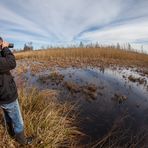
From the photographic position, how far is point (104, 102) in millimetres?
7641

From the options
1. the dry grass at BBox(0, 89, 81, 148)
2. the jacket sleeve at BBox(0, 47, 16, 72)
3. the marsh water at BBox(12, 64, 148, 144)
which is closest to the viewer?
Result: the jacket sleeve at BBox(0, 47, 16, 72)

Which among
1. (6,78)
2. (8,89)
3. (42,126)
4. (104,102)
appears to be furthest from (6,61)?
(104,102)

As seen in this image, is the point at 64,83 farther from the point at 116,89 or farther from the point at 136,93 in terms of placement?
the point at 136,93

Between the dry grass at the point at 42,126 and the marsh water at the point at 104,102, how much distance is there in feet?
1.35

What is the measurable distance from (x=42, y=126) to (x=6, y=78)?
5.01ft

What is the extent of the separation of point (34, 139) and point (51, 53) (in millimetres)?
20123

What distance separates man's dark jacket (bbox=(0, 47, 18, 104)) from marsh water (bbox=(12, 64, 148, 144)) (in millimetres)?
2272

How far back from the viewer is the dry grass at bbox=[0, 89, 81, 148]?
418 cm

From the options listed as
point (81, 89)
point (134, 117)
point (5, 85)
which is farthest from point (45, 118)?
point (81, 89)

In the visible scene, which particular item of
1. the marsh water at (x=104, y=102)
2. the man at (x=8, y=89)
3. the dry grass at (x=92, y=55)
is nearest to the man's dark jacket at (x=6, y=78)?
the man at (x=8, y=89)

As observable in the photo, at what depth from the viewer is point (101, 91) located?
8.84 metres

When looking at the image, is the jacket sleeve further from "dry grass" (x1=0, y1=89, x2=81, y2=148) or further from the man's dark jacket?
"dry grass" (x1=0, y1=89, x2=81, y2=148)

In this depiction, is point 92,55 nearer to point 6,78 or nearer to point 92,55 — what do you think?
point 92,55

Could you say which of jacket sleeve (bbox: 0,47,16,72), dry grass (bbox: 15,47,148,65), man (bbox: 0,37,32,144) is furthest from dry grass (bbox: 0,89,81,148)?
dry grass (bbox: 15,47,148,65)
